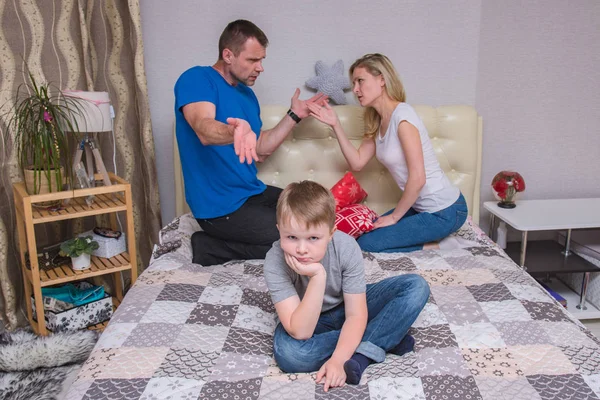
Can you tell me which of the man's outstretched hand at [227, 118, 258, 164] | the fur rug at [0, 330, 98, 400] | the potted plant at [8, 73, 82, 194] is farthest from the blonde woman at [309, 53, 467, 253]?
the fur rug at [0, 330, 98, 400]

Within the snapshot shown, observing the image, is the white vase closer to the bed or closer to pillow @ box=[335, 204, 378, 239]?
the bed

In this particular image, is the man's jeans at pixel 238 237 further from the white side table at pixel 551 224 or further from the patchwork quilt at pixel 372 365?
the white side table at pixel 551 224

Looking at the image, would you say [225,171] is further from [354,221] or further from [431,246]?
[431,246]

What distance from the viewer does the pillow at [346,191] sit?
2.44m

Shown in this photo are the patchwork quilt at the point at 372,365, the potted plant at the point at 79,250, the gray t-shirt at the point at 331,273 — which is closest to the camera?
the patchwork quilt at the point at 372,365

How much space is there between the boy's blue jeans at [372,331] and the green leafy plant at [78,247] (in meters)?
1.18

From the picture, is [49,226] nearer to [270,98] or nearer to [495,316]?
[270,98]

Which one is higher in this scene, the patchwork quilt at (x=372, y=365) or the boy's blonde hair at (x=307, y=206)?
the boy's blonde hair at (x=307, y=206)

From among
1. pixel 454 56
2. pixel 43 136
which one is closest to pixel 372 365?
pixel 43 136

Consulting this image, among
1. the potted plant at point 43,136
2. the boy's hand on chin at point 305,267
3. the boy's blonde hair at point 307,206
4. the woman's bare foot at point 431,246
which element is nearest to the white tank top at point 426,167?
the woman's bare foot at point 431,246

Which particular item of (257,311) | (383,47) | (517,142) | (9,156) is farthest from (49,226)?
(517,142)

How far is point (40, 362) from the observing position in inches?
81.7

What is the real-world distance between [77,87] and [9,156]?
0.44 metres

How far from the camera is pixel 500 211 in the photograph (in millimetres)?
2586
